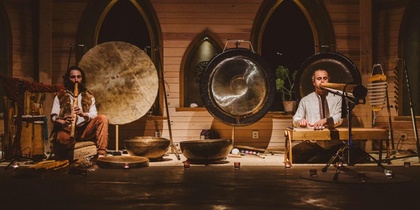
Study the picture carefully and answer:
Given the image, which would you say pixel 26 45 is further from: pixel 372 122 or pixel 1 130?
pixel 372 122

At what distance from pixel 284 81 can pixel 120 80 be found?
2.63 m

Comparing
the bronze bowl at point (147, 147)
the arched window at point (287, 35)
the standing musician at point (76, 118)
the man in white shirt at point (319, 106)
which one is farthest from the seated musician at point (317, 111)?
the standing musician at point (76, 118)

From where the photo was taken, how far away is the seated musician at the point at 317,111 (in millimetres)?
5926

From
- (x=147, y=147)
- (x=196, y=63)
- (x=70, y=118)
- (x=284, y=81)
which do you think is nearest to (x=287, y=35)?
(x=284, y=81)

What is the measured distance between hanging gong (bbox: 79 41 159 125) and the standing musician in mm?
373

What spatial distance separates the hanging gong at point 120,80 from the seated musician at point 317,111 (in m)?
2.03

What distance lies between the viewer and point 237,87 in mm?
6969

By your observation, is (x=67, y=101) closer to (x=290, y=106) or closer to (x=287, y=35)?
(x=290, y=106)

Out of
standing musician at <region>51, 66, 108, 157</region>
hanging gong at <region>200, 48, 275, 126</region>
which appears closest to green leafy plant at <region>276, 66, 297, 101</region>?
hanging gong at <region>200, 48, 275, 126</region>

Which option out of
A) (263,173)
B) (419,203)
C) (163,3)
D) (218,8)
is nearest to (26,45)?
(163,3)

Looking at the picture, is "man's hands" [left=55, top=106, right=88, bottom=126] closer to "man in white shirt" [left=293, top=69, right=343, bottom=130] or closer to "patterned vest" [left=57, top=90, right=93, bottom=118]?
"patterned vest" [left=57, top=90, right=93, bottom=118]

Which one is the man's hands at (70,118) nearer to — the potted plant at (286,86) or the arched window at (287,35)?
the potted plant at (286,86)

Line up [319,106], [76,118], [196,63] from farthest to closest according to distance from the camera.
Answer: [196,63] → [319,106] → [76,118]

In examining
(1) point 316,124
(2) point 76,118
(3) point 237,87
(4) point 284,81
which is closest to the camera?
(1) point 316,124
